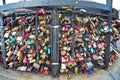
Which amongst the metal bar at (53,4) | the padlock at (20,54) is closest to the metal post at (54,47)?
the metal bar at (53,4)

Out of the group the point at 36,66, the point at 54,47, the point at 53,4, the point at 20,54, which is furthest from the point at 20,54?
the point at 53,4

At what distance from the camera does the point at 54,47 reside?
12.8 ft

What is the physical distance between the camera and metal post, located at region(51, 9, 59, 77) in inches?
151

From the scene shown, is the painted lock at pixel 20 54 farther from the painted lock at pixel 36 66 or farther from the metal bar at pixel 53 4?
the metal bar at pixel 53 4

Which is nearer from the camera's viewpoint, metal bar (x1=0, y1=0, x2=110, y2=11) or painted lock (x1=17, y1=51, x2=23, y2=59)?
metal bar (x1=0, y1=0, x2=110, y2=11)

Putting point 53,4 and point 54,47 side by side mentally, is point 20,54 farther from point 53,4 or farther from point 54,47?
point 53,4

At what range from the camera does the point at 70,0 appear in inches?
154

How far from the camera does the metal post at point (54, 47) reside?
3.85 m

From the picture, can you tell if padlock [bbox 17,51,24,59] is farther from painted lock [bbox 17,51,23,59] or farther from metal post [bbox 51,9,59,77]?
metal post [bbox 51,9,59,77]

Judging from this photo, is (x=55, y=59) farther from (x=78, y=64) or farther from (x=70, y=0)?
(x=70, y=0)

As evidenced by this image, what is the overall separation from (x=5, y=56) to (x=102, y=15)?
2.11 metres

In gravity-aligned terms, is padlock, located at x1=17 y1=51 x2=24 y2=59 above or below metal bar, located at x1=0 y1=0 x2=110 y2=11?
below

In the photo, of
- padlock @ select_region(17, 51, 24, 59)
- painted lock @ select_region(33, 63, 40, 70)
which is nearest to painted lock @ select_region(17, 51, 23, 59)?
padlock @ select_region(17, 51, 24, 59)

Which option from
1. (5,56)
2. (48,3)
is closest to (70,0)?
(48,3)
